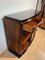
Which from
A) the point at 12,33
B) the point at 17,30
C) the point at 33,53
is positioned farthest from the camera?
the point at 33,53

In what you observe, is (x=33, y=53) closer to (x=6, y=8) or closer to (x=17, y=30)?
(x=17, y=30)

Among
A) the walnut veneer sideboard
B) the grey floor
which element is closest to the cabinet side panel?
the walnut veneer sideboard

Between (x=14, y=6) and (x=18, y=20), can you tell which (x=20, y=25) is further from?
(x=14, y=6)

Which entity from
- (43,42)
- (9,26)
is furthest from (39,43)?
(9,26)

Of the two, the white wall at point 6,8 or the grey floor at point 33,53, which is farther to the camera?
the grey floor at point 33,53

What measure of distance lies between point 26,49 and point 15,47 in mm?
274

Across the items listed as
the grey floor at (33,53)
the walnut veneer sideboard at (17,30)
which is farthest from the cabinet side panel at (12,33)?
the grey floor at (33,53)

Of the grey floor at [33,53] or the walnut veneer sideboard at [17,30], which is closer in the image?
the walnut veneer sideboard at [17,30]

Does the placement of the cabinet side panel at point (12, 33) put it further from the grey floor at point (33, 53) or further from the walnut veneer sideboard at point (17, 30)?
the grey floor at point (33, 53)

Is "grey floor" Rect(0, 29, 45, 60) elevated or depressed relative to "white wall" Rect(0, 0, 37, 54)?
depressed

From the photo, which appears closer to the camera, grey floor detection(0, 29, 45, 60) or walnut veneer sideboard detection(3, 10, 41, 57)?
walnut veneer sideboard detection(3, 10, 41, 57)

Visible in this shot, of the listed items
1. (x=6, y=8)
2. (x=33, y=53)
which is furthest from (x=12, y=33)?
(x=33, y=53)

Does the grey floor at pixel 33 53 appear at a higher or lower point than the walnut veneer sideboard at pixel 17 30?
lower

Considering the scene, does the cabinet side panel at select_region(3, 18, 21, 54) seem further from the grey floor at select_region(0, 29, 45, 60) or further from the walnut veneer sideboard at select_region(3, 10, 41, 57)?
the grey floor at select_region(0, 29, 45, 60)
